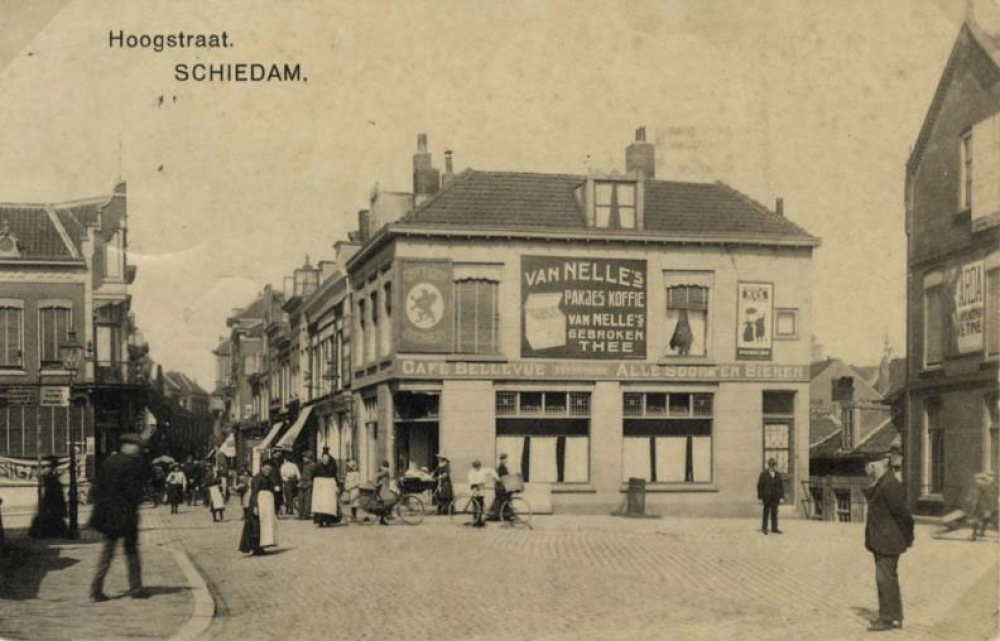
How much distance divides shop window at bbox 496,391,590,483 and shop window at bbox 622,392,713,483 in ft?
3.29

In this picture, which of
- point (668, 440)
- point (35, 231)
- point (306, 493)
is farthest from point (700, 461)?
point (35, 231)

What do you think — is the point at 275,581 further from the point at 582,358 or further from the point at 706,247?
the point at 706,247

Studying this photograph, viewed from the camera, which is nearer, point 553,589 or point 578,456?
point 553,589

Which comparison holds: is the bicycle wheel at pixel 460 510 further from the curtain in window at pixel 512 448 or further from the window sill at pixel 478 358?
the window sill at pixel 478 358

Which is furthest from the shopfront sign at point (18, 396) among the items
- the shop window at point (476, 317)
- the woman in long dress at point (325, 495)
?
the shop window at point (476, 317)

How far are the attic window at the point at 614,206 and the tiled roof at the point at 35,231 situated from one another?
487 inches

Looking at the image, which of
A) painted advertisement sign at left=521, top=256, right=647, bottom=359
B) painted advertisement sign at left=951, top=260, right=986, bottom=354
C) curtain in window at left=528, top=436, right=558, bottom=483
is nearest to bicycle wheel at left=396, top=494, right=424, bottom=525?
curtain in window at left=528, top=436, right=558, bottom=483

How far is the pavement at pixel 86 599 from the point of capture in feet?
31.8

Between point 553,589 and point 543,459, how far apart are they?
41.5ft

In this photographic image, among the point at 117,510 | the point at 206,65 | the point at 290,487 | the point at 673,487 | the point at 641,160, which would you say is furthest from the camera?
the point at 673,487

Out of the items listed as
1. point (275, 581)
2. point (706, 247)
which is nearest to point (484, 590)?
point (275, 581)

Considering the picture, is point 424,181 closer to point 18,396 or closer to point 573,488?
point 573,488

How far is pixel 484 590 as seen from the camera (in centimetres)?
1183

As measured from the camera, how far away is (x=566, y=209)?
24.8m
